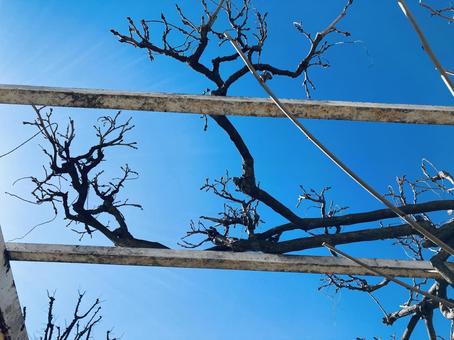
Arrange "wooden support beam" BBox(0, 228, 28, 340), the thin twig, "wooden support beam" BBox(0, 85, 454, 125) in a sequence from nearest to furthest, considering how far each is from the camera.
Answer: the thin twig, "wooden support beam" BBox(0, 85, 454, 125), "wooden support beam" BBox(0, 228, 28, 340)

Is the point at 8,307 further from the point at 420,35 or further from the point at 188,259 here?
the point at 420,35

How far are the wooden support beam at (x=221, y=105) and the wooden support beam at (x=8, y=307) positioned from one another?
0.54 meters

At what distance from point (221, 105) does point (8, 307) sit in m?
0.98

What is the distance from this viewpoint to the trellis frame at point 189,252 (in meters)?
1.55

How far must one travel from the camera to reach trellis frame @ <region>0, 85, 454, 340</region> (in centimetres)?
155

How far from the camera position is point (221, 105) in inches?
61.2

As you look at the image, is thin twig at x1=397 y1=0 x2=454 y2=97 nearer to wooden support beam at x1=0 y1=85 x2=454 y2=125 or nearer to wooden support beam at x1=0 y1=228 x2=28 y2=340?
wooden support beam at x1=0 y1=85 x2=454 y2=125

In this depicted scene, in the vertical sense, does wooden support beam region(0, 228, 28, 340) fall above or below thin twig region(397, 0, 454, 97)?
below

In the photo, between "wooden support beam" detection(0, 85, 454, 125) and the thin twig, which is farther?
"wooden support beam" detection(0, 85, 454, 125)

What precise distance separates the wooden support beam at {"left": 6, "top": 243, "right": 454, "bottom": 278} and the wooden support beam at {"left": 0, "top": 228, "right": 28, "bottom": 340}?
0.05 m

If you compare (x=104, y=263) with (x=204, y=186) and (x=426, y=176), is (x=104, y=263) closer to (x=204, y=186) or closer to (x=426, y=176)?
(x=204, y=186)

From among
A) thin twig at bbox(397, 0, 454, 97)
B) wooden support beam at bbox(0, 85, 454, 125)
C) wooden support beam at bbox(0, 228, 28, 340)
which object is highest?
wooden support beam at bbox(0, 85, 454, 125)

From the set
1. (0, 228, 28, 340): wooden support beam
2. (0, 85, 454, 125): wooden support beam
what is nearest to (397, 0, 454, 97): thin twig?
(0, 85, 454, 125): wooden support beam

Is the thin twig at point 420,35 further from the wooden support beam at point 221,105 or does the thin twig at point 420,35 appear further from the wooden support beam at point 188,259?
the wooden support beam at point 188,259
